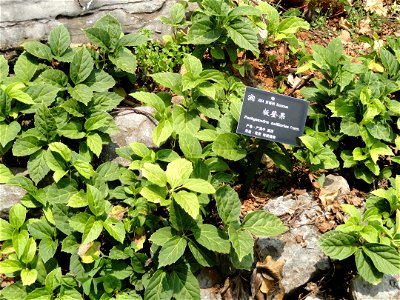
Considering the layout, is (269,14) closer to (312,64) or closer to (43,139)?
(312,64)

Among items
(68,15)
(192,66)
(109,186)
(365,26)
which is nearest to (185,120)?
(192,66)

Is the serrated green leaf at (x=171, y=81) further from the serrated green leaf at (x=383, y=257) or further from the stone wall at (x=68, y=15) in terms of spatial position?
the serrated green leaf at (x=383, y=257)

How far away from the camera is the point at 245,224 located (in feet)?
12.1

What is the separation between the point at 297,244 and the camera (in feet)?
12.8

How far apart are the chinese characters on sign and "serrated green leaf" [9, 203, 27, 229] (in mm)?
1863

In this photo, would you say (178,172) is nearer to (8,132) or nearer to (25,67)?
(8,132)

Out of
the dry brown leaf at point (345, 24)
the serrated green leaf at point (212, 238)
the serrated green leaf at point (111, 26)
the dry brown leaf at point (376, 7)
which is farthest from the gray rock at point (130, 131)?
the dry brown leaf at point (376, 7)

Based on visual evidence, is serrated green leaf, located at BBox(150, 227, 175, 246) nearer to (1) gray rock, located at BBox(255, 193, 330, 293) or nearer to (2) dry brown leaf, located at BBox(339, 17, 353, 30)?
(1) gray rock, located at BBox(255, 193, 330, 293)

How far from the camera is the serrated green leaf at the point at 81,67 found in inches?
175

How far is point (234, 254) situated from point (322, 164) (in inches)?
45.1

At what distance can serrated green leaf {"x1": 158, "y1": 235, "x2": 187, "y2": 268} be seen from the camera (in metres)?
3.45

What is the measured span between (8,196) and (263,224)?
2182mm

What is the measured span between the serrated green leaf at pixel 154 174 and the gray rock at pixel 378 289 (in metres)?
1.65

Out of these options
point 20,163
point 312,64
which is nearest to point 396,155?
point 312,64
